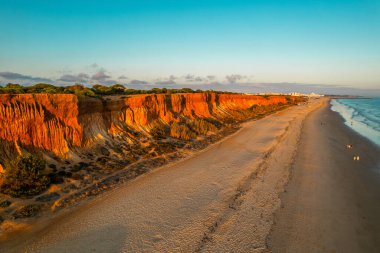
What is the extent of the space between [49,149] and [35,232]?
6884 mm

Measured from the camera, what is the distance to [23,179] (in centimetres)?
1155

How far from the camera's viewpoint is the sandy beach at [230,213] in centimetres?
851

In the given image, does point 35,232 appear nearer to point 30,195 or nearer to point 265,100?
point 30,195

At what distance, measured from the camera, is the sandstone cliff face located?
13.6 m

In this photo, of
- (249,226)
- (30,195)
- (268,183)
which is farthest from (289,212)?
(30,195)

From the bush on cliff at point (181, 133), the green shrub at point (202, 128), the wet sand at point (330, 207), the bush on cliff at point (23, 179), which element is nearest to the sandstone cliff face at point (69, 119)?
the bush on cliff at point (23, 179)

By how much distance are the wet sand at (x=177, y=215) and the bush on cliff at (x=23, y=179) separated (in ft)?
8.86

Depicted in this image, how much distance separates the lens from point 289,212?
34.8 feet

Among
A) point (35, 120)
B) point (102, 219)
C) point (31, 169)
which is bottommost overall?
point (102, 219)

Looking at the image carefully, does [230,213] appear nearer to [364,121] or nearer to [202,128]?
[202,128]

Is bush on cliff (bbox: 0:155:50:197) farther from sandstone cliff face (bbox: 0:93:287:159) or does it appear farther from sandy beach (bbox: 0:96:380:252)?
sandy beach (bbox: 0:96:380:252)

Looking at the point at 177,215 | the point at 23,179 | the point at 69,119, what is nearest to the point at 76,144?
the point at 69,119

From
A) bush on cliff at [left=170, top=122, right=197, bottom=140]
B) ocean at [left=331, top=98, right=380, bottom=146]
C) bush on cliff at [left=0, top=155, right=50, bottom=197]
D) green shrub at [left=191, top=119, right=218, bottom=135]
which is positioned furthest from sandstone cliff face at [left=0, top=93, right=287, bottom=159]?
ocean at [left=331, top=98, right=380, bottom=146]

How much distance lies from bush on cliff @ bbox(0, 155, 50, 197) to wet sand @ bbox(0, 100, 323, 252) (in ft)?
8.86
